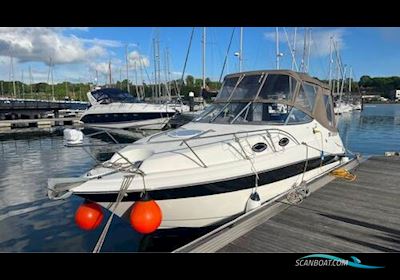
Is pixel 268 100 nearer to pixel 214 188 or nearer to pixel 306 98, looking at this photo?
pixel 306 98

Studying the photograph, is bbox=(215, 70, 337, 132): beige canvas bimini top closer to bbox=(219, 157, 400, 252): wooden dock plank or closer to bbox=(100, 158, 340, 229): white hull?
bbox=(219, 157, 400, 252): wooden dock plank

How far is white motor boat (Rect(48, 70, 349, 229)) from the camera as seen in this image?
4.32 meters

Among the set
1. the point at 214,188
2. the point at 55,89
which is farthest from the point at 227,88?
the point at 55,89

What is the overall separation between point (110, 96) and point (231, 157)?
23750 mm

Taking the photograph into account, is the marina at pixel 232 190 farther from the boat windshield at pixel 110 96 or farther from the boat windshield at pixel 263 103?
the boat windshield at pixel 110 96

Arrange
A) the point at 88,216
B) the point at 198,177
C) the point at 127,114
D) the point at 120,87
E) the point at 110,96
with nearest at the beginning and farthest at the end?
the point at 88,216, the point at 198,177, the point at 127,114, the point at 110,96, the point at 120,87

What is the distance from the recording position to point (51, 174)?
10984mm

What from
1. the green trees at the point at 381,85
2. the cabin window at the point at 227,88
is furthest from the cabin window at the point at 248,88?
the green trees at the point at 381,85

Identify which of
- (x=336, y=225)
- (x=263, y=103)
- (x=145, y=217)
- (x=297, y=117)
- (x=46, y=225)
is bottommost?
(x=46, y=225)

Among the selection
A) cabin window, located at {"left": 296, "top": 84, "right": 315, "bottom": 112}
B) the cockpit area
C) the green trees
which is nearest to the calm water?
the cockpit area

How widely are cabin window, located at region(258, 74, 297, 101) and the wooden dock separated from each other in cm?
193

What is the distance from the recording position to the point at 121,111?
2488 cm
